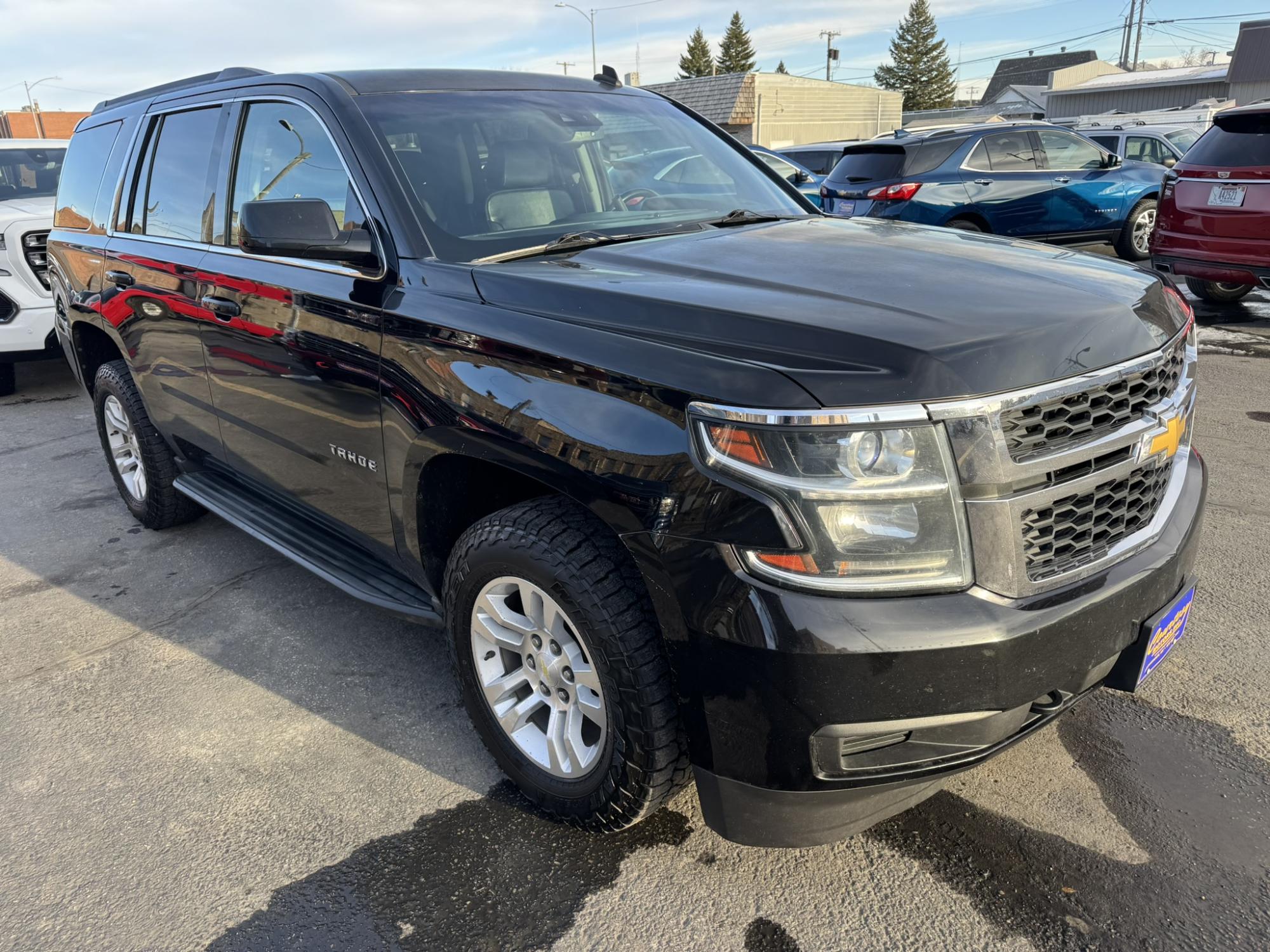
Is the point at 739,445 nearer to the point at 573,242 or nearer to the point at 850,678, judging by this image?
the point at 850,678

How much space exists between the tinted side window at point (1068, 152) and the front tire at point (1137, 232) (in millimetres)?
739

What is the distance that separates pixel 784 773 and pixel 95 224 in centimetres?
428

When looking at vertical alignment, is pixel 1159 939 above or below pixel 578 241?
below

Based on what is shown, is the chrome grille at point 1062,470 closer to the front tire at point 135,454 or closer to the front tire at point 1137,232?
the front tire at point 135,454

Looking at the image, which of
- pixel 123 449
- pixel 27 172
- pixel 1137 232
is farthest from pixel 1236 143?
pixel 27 172

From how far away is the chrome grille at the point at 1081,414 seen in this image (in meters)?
1.88

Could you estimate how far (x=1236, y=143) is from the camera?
7512 millimetres

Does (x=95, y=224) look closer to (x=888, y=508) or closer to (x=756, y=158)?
(x=756, y=158)

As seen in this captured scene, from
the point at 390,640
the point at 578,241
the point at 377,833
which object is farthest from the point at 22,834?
the point at 578,241

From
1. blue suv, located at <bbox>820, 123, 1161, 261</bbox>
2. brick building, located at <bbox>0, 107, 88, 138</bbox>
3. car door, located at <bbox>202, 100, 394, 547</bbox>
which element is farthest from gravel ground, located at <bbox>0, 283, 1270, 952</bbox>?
brick building, located at <bbox>0, 107, 88, 138</bbox>

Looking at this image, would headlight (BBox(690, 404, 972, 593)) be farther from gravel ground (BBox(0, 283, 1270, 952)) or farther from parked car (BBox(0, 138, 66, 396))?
parked car (BBox(0, 138, 66, 396))

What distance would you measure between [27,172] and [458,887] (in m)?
9.47

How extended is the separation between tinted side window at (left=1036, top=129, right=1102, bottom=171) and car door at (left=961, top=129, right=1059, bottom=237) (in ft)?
0.83

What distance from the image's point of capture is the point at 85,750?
9.82ft
